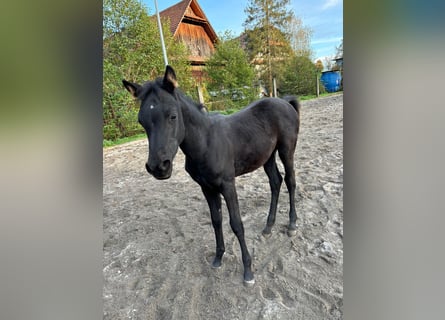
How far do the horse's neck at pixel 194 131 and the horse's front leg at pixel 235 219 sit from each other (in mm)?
234

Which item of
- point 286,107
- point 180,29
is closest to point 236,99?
point 286,107

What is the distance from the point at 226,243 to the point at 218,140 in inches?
28.9

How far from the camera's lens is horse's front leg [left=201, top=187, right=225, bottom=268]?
1.34 m

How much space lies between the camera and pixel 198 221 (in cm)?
177

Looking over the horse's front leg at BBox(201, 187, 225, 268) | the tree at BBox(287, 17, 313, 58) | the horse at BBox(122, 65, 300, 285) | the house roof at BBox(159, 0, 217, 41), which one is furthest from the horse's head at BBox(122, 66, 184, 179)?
the tree at BBox(287, 17, 313, 58)

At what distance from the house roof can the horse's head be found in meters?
0.37

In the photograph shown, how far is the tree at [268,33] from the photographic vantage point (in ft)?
3.73

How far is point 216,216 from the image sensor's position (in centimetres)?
139

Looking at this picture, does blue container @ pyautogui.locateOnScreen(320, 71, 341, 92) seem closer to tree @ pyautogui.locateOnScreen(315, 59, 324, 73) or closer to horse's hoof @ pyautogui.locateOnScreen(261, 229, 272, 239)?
tree @ pyautogui.locateOnScreen(315, 59, 324, 73)
